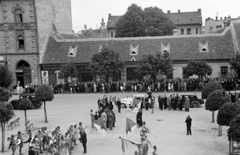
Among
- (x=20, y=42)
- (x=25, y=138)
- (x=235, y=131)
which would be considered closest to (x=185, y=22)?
(x=20, y=42)

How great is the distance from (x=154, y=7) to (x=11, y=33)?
3124cm

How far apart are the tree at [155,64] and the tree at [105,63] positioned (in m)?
3.52

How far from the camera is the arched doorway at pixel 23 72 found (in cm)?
4062

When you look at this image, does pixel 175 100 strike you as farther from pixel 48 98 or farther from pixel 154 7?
pixel 154 7

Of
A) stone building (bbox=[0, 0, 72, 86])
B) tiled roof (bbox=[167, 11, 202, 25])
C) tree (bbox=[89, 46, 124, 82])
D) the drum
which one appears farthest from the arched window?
tiled roof (bbox=[167, 11, 202, 25])

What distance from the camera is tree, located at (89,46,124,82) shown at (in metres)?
35.2

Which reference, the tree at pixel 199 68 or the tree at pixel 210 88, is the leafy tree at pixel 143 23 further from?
the tree at pixel 210 88

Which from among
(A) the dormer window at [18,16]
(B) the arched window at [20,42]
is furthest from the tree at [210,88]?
(A) the dormer window at [18,16]

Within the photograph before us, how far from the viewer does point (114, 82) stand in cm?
3619

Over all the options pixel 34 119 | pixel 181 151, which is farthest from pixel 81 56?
pixel 181 151

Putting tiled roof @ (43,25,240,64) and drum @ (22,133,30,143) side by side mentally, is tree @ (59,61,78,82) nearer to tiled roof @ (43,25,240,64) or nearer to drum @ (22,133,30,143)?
tiled roof @ (43,25,240,64)

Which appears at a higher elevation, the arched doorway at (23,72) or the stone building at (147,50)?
the stone building at (147,50)

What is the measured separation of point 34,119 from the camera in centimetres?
2253

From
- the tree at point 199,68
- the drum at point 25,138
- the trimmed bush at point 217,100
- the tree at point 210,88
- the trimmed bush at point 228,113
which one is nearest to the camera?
the trimmed bush at point 228,113
